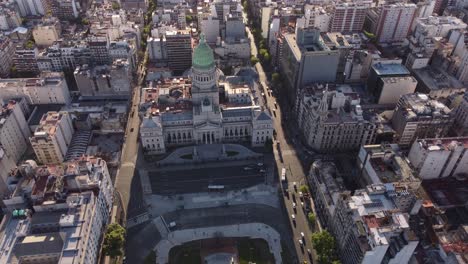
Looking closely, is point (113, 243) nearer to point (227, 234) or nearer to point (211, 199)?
point (227, 234)

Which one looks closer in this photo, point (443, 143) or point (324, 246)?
point (324, 246)

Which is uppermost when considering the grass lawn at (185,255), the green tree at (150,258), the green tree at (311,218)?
the green tree at (311,218)

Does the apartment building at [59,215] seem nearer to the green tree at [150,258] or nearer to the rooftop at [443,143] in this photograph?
the green tree at [150,258]

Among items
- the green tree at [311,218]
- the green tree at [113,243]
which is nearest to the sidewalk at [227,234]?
the green tree at [311,218]

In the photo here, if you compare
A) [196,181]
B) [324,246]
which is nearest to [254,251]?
[324,246]

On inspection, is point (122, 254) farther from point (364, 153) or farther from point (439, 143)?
point (439, 143)

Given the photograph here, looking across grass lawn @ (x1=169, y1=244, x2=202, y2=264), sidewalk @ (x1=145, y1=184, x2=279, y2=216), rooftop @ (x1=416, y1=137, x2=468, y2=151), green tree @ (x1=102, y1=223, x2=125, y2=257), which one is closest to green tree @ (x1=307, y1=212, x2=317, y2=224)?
sidewalk @ (x1=145, y1=184, x2=279, y2=216)
